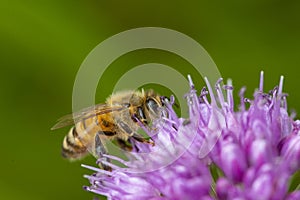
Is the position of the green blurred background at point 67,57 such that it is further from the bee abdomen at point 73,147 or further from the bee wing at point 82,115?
the bee wing at point 82,115

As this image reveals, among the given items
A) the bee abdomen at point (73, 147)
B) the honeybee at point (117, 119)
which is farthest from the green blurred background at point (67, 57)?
the honeybee at point (117, 119)

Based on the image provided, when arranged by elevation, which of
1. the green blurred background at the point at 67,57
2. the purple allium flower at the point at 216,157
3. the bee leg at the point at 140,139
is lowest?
the purple allium flower at the point at 216,157

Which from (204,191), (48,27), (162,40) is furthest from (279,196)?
(48,27)

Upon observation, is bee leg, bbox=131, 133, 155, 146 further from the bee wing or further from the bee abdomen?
the bee abdomen

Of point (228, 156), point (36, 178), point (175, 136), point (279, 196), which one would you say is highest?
point (36, 178)

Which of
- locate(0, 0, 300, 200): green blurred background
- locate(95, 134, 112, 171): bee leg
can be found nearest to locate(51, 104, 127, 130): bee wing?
locate(95, 134, 112, 171): bee leg

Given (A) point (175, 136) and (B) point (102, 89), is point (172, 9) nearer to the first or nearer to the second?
(B) point (102, 89)
